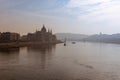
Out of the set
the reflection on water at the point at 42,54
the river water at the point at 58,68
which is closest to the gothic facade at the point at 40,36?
the reflection on water at the point at 42,54

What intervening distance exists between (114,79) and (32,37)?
10550 cm

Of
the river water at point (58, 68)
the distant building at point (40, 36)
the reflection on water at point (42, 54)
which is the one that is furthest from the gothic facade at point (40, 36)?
the river water at point (58, 68)

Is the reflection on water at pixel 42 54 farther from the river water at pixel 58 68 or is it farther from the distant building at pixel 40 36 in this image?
the distant building at pixel 40 36

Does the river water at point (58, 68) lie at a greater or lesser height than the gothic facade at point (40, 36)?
lesser

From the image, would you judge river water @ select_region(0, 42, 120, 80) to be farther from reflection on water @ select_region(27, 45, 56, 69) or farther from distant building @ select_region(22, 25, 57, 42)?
distant building @ select_region(22, 25, 57, 42)

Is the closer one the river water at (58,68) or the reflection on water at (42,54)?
the river water at (58,68)

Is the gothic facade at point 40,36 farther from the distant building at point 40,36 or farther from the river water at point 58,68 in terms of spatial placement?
the river water at point 58,68

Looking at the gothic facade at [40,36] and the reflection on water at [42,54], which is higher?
the gothic facade at [40,36]

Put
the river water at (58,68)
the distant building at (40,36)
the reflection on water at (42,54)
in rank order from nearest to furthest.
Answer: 1. the river water at (58,68)
2. the reflection on water at (42,54)
3. the distant building at (40,36)

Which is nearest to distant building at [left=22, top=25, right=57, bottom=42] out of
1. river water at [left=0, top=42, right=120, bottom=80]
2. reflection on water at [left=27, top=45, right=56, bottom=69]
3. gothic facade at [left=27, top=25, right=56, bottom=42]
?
gothic facade at [left=27, top=25, right=56, bottom=42]

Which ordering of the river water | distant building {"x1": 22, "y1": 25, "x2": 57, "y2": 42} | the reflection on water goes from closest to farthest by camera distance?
the river water
the reflection on water
distant building {"x1": 22, "y1": 25, "x2": 57, "y2": 42}

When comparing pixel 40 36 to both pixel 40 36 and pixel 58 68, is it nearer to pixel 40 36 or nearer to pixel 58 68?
pixel 40 36

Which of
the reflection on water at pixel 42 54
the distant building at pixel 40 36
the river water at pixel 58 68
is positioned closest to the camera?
the river water at pixel 58 68

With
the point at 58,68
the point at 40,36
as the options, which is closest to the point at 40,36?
the point at 40,36
